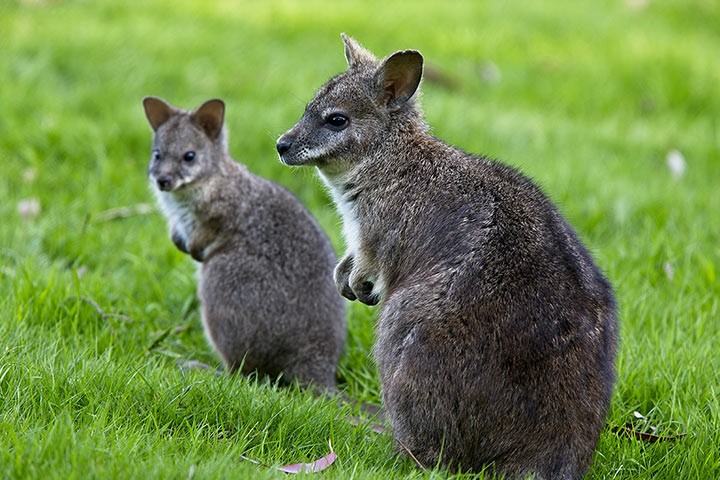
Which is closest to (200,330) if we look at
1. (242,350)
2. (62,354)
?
(242,350)

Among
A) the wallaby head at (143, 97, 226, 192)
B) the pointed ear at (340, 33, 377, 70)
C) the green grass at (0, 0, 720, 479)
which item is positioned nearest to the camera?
the green grass at (0, 0, 720, 479)

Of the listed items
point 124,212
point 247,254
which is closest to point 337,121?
point 247,254

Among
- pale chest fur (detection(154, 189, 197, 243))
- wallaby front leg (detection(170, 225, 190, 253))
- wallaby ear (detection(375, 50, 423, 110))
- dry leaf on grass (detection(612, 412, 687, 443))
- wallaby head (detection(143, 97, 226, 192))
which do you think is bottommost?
dry leaf on grass (detection(612, 412, 687, 443))

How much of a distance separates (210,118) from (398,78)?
79.4 inches

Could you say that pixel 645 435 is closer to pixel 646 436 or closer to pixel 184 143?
pixel 646 436

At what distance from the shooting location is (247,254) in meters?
5.11

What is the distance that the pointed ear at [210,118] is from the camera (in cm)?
576

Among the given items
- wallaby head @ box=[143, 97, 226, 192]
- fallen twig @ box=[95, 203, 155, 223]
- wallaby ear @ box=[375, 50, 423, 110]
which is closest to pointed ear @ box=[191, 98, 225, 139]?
wallaby head @ box=[143, 97, 226, 192]

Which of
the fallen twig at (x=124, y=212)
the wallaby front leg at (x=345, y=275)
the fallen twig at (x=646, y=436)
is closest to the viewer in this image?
the fallen twig at (x=646, y=436)

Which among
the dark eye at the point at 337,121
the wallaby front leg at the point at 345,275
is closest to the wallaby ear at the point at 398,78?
the dark eye at the point at 337,121

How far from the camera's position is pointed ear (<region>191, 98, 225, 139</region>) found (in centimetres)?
576

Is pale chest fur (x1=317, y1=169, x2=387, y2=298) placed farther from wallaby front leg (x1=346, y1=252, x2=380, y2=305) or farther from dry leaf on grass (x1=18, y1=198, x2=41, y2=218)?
dry leaf on grass (x1=18, y1=198, x2=41, y2=218)

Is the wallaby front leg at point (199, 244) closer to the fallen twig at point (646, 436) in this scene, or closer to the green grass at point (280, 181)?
the green grass at point (280, 181)

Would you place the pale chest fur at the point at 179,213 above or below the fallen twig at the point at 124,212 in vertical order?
above
